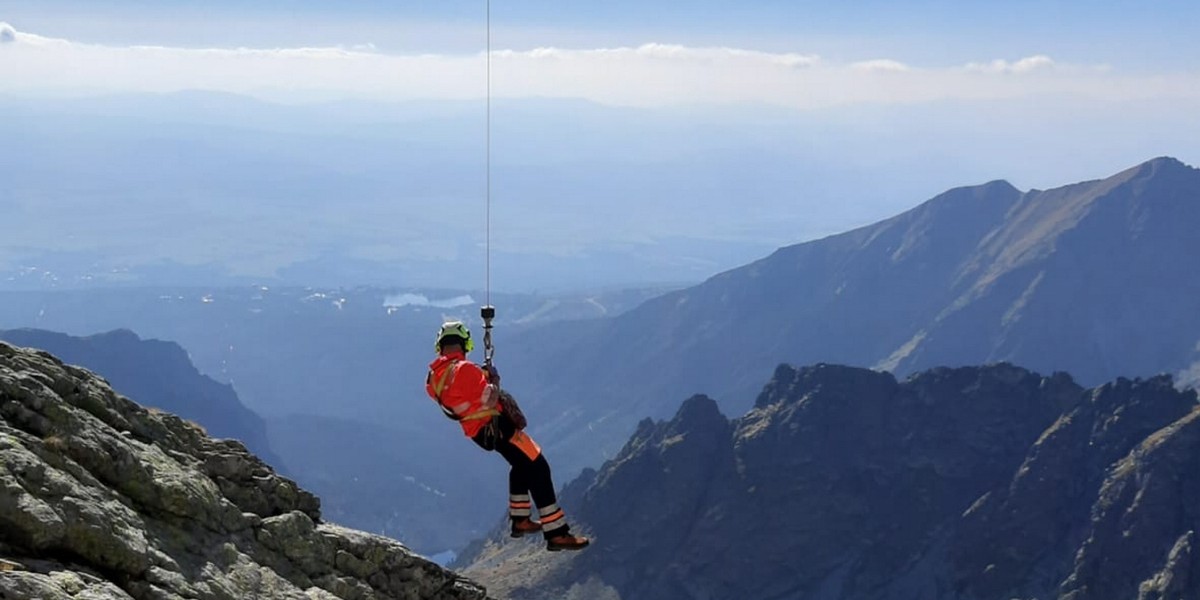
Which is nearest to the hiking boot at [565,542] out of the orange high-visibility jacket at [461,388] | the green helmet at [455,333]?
the orange high-visibility jacket at [461,388]

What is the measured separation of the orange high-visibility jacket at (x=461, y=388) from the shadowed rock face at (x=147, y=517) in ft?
14.1

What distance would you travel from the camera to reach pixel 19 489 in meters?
17.8

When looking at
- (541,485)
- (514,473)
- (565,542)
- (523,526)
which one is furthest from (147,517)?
(565,542)

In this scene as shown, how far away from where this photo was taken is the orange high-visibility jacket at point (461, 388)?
23.4 meters

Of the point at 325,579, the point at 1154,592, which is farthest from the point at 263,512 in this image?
the point at 1154,592

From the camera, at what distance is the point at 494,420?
958 inches

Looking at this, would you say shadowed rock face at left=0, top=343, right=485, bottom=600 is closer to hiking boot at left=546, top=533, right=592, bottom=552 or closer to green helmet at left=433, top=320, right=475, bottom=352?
hiking boot at left=546, top=533, right=592, bottom=552

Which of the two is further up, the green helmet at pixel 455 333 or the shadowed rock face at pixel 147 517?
the green helmet at pixel 455 333

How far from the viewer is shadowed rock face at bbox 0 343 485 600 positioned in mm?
17812

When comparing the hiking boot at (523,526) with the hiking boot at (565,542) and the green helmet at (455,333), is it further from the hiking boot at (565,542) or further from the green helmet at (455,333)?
the green helmet at (455,333)

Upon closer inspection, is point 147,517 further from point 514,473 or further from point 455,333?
point 514,473

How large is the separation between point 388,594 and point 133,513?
7.16 meters

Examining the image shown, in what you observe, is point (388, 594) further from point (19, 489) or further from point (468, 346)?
point (19, 489)

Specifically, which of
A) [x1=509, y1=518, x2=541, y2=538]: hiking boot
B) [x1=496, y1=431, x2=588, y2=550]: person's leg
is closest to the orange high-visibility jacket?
[x1=496, y1=431, x2=588, y2=550]: person's leg
